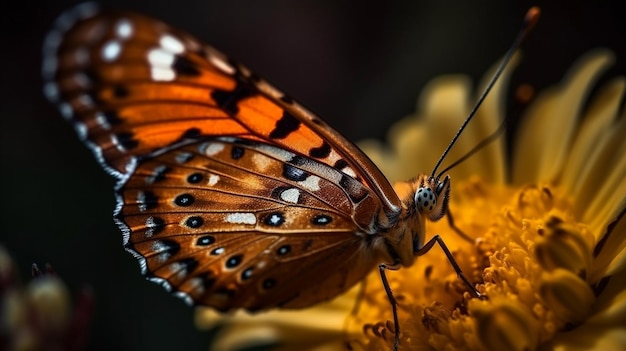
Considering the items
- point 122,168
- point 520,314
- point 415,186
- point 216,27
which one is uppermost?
point 216,27

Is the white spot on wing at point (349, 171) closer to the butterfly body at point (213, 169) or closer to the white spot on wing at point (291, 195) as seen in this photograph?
the butterfly body at point (213, 169)

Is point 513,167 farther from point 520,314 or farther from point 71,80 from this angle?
point 71,80

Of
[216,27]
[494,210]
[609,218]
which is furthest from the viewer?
[216,27]

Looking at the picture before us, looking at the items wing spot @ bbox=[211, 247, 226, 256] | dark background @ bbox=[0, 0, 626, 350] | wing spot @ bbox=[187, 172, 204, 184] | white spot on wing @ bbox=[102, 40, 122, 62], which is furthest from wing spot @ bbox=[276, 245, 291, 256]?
dark background @ bbox=[0, 0, 626, 350]

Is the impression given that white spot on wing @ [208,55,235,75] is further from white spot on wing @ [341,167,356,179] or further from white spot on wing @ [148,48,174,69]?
white spot on wing @ [341,167,356,179]

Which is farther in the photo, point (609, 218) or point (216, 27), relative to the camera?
point (216, 27)

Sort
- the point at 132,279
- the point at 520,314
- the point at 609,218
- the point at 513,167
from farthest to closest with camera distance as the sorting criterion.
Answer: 1. the point at 132,279
2. the point at 513,167
3. the point at 609,218
4. the point at 520,314

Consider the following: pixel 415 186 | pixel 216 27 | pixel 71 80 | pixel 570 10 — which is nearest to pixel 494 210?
pixel 415 186
